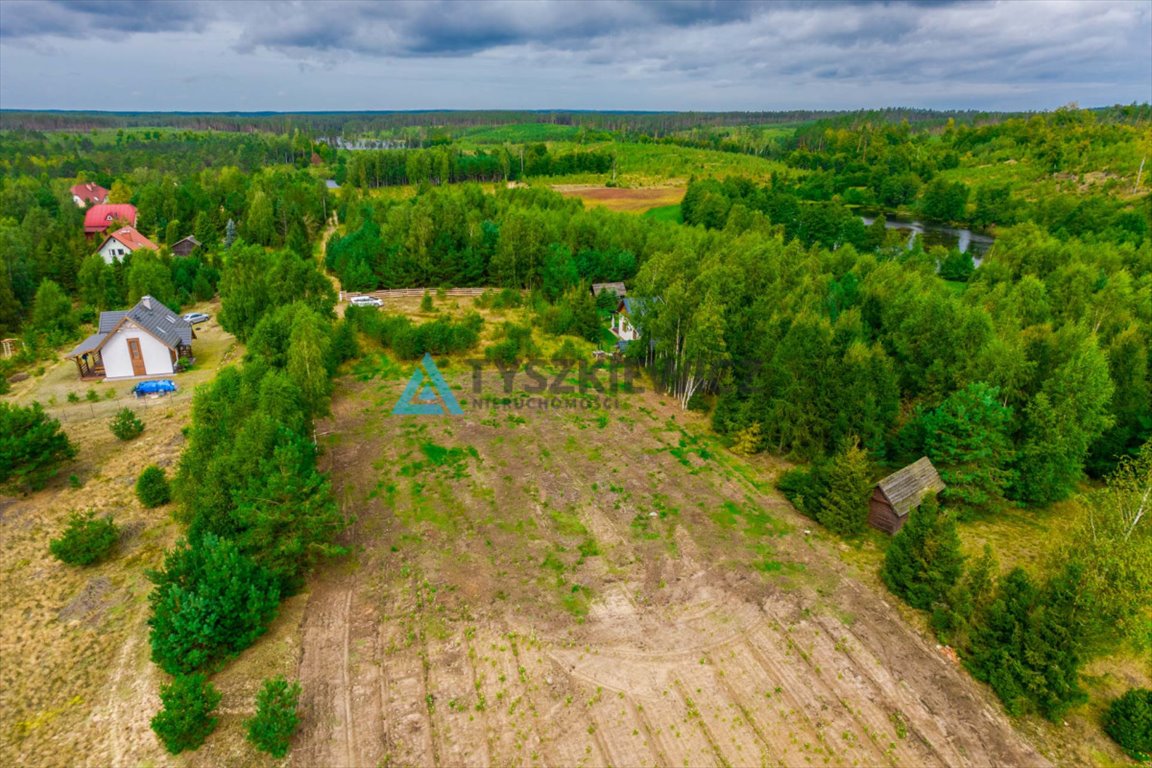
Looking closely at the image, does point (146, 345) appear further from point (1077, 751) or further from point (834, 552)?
point (1077, 751)

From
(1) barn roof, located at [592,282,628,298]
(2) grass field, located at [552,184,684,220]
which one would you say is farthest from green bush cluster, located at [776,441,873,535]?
(2) grass field, located at [552,184,684,220]

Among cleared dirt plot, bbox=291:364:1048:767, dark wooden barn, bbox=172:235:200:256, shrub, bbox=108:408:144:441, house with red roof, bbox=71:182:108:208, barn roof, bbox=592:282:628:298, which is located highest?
house with red roof, bbox=71:182:108:208

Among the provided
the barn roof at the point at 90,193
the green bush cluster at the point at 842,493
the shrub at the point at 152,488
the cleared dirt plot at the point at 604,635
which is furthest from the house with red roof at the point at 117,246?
the green bush cluster at the point at 842,493

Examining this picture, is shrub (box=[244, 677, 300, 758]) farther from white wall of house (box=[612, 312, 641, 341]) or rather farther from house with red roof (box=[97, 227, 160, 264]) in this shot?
house with red roof (box=[97, 227, 160, 264])

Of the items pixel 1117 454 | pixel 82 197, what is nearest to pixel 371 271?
pixel 1117 454

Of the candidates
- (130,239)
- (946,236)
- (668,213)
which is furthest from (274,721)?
(946,236)

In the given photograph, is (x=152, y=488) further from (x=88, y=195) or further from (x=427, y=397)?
(x=88, y=195)
